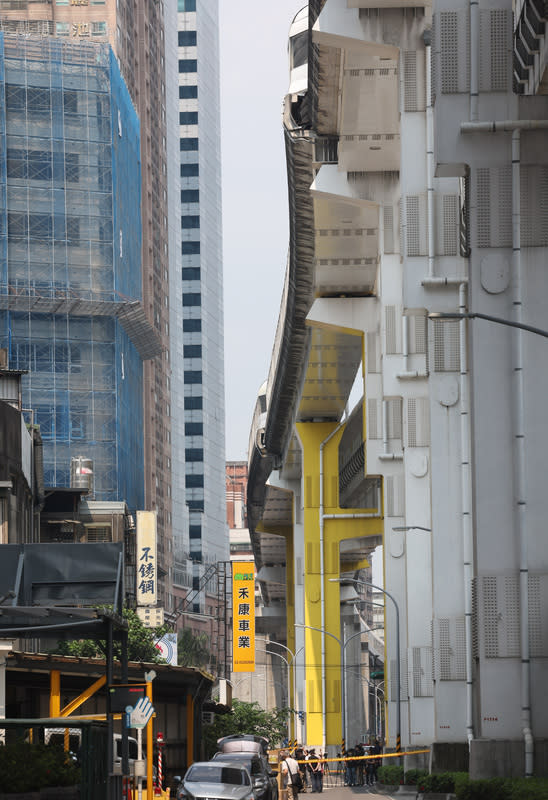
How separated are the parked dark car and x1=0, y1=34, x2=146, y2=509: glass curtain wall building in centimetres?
6411

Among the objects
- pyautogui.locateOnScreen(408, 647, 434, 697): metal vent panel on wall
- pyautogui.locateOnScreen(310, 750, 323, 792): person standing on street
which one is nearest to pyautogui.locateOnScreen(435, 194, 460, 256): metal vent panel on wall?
pyautogui.locateOnScreen(408, 647, 434, 697): metal vent panel on wall

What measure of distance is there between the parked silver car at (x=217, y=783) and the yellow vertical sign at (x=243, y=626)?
78.8 metres

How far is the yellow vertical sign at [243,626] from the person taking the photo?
352ft

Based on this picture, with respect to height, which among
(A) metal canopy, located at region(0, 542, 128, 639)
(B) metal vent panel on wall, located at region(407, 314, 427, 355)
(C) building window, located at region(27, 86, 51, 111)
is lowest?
(A) metal canopy, located at region(0, 542, 128, 639)

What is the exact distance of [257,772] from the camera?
30688 millimetres

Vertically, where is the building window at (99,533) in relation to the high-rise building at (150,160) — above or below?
below

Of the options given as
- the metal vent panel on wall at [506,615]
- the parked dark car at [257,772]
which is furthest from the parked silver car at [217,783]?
the metal vent panel on wall at [506,615]

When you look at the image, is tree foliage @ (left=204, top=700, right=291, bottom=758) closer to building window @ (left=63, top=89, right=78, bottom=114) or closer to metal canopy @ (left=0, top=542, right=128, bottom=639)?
building window @ (left=63, top=89, right=78, bottom=114)

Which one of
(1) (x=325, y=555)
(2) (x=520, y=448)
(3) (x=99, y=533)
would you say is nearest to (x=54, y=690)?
(2) (x=520, y=448)

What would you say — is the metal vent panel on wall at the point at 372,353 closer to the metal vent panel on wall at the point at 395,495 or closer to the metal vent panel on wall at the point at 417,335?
the metal vent panel on wall at the point at 395,495

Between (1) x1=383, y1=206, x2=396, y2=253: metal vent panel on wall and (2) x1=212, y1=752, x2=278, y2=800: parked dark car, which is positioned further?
(1) x1=383, y1=206, x2=396, y2=253: metal vent panel on wall

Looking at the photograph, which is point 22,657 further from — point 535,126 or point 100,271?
point 100,271

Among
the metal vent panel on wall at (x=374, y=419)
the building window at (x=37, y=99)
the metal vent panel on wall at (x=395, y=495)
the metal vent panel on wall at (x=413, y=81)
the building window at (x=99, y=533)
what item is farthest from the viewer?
the building window at (x=37, y=99)

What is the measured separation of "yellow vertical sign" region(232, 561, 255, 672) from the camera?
4227 inches
